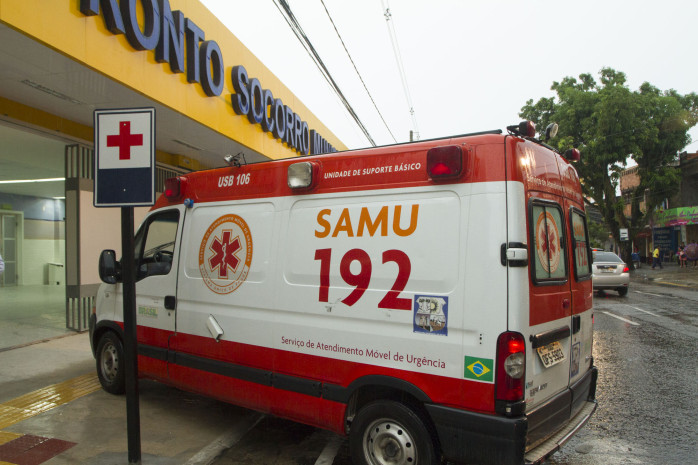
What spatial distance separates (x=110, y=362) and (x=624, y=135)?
30454mm

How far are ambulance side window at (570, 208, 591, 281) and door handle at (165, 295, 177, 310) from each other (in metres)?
3.58

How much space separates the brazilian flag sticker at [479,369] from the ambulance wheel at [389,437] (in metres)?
0.49

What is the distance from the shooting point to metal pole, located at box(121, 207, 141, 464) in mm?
3500

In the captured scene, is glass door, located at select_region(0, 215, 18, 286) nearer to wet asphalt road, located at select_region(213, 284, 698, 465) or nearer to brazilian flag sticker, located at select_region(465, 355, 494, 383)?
wet asphalt road, located at select_region(213, 284, 698, 465)

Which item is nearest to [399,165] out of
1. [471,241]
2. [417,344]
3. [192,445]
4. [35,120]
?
[471,241]

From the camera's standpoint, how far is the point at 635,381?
232 inches

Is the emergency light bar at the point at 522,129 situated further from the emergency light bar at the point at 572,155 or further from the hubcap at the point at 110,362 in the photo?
the hubcap at the point at 110,362

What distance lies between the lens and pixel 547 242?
3.34m

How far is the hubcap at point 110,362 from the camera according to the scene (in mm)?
5178

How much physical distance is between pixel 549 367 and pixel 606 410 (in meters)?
2.31

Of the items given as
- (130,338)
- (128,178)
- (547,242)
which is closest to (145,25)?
(128,178)

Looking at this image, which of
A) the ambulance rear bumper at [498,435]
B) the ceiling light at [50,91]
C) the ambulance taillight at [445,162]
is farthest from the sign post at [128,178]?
the ceiling light at [50,91]

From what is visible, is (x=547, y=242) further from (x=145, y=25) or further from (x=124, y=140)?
(x=145, y=25)

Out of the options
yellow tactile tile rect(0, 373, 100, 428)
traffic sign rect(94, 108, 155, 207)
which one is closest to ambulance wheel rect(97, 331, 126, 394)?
yellow tactile tile rect(0, 373, 100, 428)
